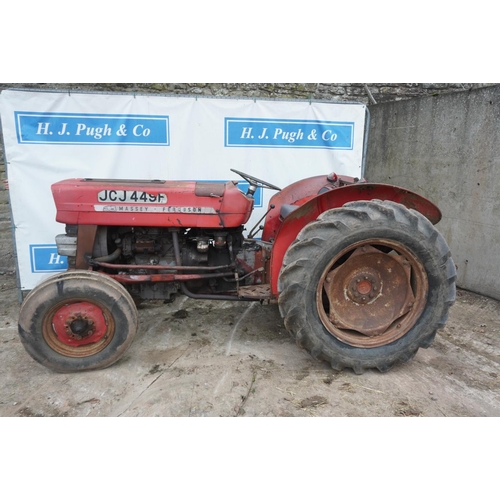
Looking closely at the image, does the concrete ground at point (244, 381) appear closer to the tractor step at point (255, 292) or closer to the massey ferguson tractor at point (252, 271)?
the massey ferguson tractor at point (252, 271)

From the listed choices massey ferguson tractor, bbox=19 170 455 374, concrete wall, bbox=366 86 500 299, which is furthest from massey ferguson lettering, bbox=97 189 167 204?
concrete wall, bbox=366 86 500 299

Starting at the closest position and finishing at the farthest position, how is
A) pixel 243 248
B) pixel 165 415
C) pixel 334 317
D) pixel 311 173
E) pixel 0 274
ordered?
pixel 165 415, pixel 334 317, pixel 243 248, pixel 311 173, pixel 0 274

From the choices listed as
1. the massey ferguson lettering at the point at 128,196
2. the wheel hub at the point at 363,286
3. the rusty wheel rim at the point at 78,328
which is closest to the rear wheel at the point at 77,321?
the rusty wheel rim at the point at 78,328

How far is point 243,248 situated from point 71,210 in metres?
1.33

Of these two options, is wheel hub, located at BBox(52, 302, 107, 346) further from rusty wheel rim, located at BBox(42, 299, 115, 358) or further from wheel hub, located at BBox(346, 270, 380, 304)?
wheel hub, located at BBox(346, 270, 380, 304)

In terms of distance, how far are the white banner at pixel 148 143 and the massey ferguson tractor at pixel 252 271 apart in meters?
1.40

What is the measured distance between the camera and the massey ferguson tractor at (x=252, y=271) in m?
2.46

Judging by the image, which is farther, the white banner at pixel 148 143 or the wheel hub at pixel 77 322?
the white banner at pixel 148 143

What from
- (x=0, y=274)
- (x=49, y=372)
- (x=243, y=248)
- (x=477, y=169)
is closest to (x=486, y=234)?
(x=477, y=169)

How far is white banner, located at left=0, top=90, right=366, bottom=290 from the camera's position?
3.95 m

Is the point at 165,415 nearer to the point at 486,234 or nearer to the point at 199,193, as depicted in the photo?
the point at 199,193

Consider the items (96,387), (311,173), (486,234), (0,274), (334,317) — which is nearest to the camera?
(96,387)

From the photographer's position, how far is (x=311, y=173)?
4480mm

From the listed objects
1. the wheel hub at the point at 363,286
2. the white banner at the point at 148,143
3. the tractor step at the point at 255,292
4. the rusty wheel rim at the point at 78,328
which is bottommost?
the rusty wheel rim at the point at 78,328
